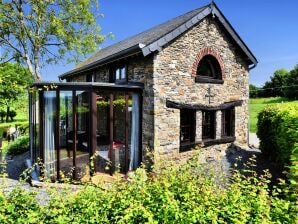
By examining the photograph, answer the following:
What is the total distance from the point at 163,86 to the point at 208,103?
10.1 ft

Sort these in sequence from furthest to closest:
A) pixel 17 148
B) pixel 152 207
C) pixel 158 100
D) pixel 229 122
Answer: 1. pixel 17 148
2. pixel 229 122
3. pixel 158 100
4. pixel 152 207

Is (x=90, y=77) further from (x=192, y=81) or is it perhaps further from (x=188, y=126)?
(x=188, y=126)

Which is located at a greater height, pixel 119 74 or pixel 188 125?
pixel 119 74

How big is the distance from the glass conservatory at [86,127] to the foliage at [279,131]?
17.6ft

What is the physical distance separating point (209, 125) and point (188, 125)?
1596 millimetres

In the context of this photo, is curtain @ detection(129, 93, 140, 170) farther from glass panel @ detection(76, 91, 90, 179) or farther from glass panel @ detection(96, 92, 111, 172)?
glass panel @ detection(76, 91, 90, 179)

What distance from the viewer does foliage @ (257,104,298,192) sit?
8672 millimetres

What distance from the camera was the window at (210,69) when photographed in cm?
1331

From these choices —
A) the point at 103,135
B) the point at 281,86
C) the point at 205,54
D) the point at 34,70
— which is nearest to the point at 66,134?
the point at 103,135

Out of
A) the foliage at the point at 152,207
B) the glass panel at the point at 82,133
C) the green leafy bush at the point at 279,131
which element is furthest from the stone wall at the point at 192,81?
the foliage at the point at 152,207

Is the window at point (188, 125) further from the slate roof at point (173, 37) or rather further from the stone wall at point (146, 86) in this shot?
the slate roof at point (173, 37)

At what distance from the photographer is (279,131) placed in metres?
10.6

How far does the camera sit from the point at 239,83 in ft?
49.0

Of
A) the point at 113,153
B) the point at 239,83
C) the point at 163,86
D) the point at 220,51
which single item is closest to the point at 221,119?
the point at 239,83
